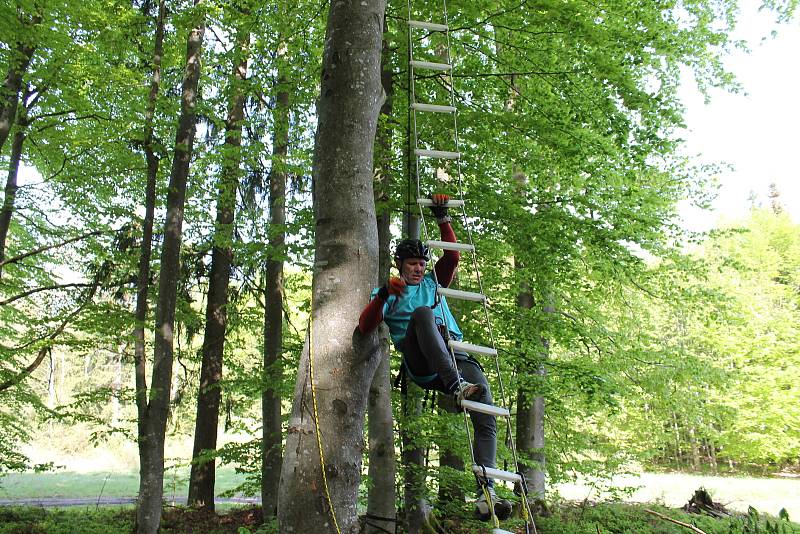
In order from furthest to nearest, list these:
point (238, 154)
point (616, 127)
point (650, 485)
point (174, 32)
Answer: point (650, 485), point (174, 32), point (238, 154), point (616, 127)

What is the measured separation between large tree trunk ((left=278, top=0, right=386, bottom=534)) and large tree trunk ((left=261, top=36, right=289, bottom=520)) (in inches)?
175

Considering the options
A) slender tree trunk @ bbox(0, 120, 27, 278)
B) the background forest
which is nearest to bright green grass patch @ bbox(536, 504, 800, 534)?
the background forest

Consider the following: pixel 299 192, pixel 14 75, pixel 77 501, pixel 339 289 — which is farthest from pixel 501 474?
pixel 77 501

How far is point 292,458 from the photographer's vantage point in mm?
2605

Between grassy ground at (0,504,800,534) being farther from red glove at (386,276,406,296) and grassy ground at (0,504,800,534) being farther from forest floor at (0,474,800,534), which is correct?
red glove at (386,276,406,296)

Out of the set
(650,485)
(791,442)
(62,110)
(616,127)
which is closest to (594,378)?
(616,127)

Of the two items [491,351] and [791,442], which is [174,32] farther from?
[791,442]

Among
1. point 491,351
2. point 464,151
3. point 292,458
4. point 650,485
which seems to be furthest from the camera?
point 650,485

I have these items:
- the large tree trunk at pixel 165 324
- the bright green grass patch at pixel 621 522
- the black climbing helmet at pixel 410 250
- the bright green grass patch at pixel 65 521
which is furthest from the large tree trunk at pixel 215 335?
the black climbing helmet at pixel 410 250

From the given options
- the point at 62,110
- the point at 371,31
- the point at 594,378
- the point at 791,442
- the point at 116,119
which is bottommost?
the point at 791,442

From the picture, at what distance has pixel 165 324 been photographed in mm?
7520

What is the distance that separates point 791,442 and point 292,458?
2306 centimetres

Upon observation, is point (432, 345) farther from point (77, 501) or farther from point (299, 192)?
point (77, 501)

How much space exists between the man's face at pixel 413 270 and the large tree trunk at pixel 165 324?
5.12m
